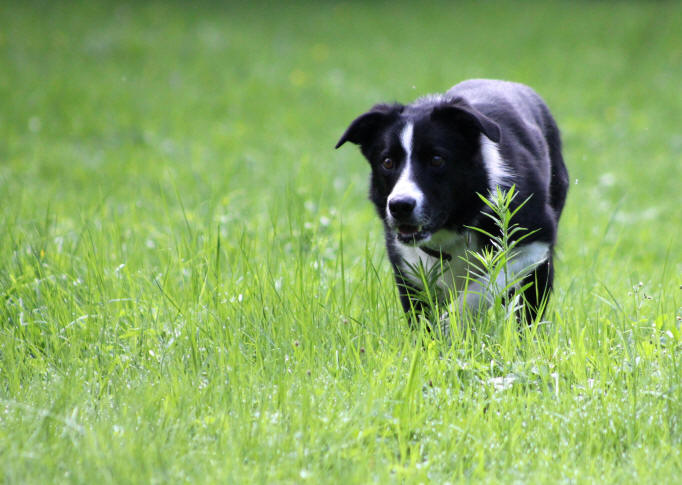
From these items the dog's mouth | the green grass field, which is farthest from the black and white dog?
the green grass field

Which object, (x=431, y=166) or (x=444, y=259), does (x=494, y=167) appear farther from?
(x=444, y=259)

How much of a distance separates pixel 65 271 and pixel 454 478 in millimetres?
2623

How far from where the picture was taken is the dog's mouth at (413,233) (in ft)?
12.1

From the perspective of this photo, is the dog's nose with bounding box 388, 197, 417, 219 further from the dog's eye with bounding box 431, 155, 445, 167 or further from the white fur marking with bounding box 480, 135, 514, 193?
the white fur marking with bounding box 480, 135, 514, 193

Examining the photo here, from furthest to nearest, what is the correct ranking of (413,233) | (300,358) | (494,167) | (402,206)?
(494,167) < (413,233) < (402,206) < (300,358)

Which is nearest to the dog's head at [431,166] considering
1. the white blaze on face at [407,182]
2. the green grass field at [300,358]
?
the white blaze on face at [407,182]

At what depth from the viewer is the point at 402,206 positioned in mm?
3561

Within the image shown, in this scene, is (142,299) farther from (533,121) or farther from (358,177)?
(358,177)

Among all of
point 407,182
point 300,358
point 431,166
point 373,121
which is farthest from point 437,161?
point 300,358

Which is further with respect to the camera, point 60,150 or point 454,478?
point 60,150

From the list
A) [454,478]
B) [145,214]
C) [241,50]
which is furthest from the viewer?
[241,50]

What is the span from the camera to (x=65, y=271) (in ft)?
13.9

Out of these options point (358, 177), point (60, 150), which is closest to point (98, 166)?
point (60, 150)

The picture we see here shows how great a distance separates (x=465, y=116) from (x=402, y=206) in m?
0.55
